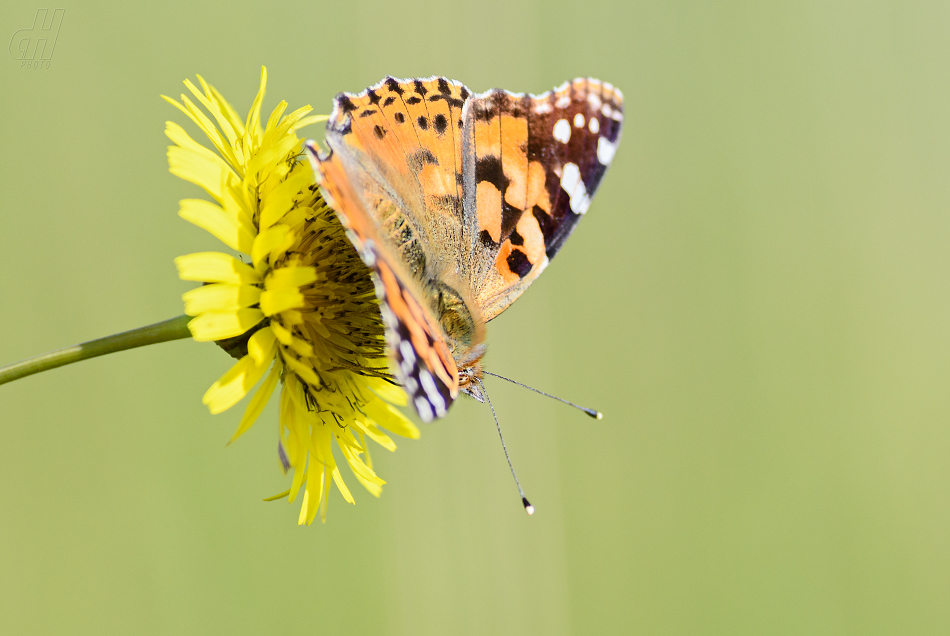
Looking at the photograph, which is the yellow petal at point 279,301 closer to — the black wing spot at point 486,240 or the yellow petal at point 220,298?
the yellow petal at point 220,298

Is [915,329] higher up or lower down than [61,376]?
lower down

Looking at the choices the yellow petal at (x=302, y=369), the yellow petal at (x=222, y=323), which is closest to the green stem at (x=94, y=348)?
the yellow petal at (x=222, y=323)

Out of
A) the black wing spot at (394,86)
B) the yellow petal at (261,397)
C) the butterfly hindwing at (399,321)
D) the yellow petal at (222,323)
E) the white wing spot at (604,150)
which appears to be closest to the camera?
the butterfly hindwing at (399,321)

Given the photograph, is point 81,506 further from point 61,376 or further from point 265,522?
point 265,522

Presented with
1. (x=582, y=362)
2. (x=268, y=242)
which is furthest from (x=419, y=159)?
(x=582, y=362)

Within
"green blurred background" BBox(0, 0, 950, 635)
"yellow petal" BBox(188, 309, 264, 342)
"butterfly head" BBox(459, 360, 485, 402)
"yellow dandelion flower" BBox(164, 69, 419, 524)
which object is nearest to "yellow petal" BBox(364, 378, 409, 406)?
"yellow dandelion flower" BBox(164, 69, 419, 524)

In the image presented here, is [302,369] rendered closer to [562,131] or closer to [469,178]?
[469,178]

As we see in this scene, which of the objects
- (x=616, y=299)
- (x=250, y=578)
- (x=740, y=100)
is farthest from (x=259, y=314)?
(x=740, y=100)
